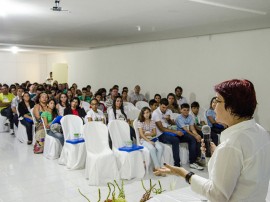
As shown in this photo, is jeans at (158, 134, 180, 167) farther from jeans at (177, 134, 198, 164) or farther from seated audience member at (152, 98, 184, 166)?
jeans at (177, 134, 198, 164)

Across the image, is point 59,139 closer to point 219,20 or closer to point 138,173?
point 138,173

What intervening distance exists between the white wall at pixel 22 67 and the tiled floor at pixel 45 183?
11409 mm

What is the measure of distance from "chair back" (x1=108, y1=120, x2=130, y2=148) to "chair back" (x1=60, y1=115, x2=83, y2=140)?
2.66 ft

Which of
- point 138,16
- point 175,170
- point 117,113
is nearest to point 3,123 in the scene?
point 117,113

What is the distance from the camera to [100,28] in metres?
6.88

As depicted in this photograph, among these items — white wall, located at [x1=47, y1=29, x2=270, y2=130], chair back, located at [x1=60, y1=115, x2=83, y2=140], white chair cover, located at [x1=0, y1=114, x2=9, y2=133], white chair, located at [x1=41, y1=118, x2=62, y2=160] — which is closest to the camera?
chair back, located at [x1=60, y1=115, x2=83, y2=140]

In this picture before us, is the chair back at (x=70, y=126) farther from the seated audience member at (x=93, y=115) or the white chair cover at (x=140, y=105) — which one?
the white chair cover at (x=140, y=105)

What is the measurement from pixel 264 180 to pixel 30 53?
56.1 ft

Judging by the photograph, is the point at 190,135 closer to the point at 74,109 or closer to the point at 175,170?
the point at 74,109

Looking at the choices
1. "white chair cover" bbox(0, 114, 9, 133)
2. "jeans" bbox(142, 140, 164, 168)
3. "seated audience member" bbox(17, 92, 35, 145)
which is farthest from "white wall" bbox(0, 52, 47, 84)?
"jeans" bbox(142, 140, 164, 168)

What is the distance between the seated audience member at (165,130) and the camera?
493 centimetres

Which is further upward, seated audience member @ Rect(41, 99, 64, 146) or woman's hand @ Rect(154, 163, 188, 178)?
woman's hand @ Rect(154, 163, 188, 178)

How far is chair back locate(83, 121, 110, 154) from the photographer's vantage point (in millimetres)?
4441

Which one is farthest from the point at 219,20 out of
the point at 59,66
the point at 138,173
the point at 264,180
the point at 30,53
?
the point at 30,53
